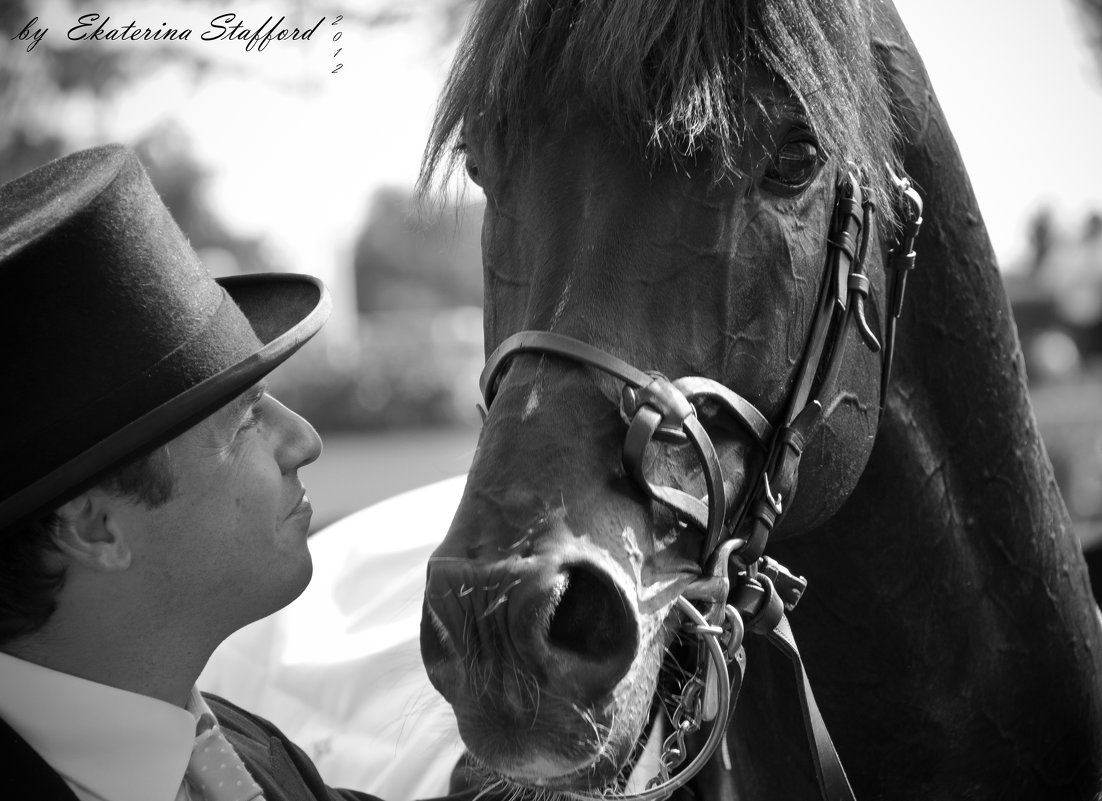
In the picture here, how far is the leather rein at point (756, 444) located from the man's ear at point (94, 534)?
618 millimetres

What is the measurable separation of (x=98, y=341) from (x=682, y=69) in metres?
0.99

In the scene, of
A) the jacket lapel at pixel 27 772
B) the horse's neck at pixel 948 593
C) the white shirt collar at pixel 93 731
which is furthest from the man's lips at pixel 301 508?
the horse's neck at pixel 948 593

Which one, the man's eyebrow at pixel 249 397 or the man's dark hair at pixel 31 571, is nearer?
the man's dark hair at pixel 31 571

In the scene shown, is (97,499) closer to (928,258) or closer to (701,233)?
(701,233)

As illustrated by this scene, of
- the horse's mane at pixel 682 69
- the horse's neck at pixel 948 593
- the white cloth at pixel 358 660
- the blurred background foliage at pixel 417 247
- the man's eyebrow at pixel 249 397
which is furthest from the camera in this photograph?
the blurred background foliage at pixel 417 247

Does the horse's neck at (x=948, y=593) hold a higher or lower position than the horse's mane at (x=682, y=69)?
lower

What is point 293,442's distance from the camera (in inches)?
78.9

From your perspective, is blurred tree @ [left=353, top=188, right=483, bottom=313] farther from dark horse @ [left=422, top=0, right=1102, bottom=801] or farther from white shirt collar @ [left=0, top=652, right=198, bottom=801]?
white shirt collar @ [left=0, top=652, right=198, bottom=801]

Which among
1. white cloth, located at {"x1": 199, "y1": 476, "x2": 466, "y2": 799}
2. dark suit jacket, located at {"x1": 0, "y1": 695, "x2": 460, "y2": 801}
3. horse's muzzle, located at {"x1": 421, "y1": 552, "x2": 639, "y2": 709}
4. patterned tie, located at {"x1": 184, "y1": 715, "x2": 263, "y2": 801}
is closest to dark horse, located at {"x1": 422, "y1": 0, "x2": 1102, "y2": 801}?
horse's muzzle, located at {"x1": 421, "y1": 552, "x2": 639, "y2": 709}

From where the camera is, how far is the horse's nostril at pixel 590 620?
1.54 m

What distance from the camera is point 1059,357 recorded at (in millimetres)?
20828

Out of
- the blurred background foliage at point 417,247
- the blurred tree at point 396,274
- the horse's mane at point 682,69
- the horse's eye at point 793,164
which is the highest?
the horse's mane at point 682,69

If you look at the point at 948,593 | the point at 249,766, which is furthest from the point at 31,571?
the point at 948,593

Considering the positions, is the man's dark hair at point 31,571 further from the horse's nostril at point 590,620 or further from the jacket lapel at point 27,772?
the horse's nostril at point 590,620
